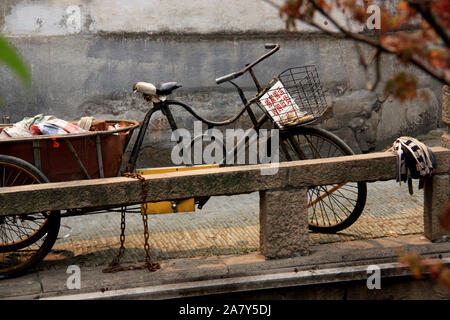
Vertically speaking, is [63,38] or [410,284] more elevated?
[63,38]

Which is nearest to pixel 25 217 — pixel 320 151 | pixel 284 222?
pixel 284 222

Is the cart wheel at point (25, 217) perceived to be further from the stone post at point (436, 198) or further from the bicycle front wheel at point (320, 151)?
the stone post at point (436, 198)

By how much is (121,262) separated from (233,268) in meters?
0.89

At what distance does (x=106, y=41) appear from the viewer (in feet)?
23.6

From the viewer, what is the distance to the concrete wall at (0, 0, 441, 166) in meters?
7.03

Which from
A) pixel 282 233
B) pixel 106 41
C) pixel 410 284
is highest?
pixel 106 41

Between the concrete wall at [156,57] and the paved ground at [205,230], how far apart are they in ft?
4.68

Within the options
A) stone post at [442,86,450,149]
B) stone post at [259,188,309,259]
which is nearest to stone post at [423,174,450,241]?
stone post at [442,86,450,149]

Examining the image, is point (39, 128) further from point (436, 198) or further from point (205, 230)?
point (436, 198)

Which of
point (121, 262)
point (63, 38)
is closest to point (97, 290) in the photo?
point (121, 262)

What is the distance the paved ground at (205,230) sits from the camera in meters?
5.20

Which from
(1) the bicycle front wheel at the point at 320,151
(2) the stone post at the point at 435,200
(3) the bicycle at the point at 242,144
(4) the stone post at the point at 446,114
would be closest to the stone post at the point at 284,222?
(3) the bicycle at the point at 242,144

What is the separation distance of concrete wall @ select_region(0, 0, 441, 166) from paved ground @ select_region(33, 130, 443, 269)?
1.43 metres
